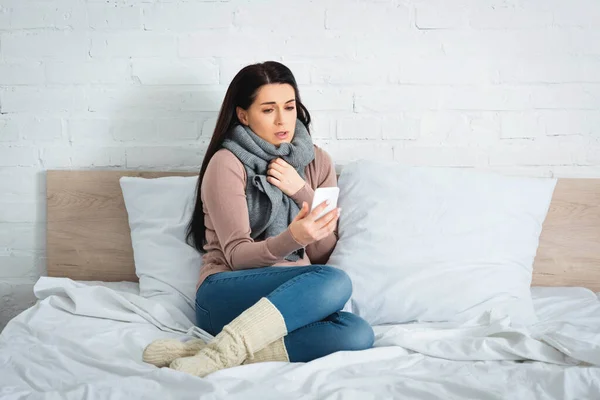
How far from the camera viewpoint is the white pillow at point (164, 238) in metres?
2.01

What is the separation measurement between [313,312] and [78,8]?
1344 millimetres

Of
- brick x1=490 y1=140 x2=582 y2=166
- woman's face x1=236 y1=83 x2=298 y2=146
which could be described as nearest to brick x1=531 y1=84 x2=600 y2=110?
brick x1=490 y1=140 x2=582 y2=166

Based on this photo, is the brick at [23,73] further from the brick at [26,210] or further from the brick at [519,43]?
the brick at [519,43]

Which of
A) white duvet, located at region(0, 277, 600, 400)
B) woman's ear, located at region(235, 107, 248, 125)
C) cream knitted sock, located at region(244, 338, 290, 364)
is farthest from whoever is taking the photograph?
woman's ear, located at region(235, 107, 248, 125)

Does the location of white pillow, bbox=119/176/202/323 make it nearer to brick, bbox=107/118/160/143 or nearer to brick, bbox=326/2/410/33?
brick, bbox=107/118/160/143

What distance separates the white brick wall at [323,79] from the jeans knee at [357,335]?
761 millimetres

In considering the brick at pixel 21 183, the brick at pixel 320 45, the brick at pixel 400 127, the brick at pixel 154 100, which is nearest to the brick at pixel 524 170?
the brick at pixel 400 127

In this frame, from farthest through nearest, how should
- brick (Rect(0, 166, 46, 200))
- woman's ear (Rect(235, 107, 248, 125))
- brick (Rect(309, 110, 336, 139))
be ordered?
brick (Rect(0, 166, 46, 200))
brick (Rect(309, 110, 336, 139))
woman's ear (Rect(235, 107, 248, 125))

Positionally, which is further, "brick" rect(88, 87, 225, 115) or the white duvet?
"brick" rect(88, 87, 225, 115)

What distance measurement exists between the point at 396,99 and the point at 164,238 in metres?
0.86

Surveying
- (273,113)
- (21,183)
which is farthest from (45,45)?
(273,113)

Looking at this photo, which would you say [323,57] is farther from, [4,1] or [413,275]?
[4,1]

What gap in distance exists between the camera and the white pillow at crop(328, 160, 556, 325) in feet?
6.07

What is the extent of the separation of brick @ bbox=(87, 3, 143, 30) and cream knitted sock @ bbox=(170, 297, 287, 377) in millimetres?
1159
